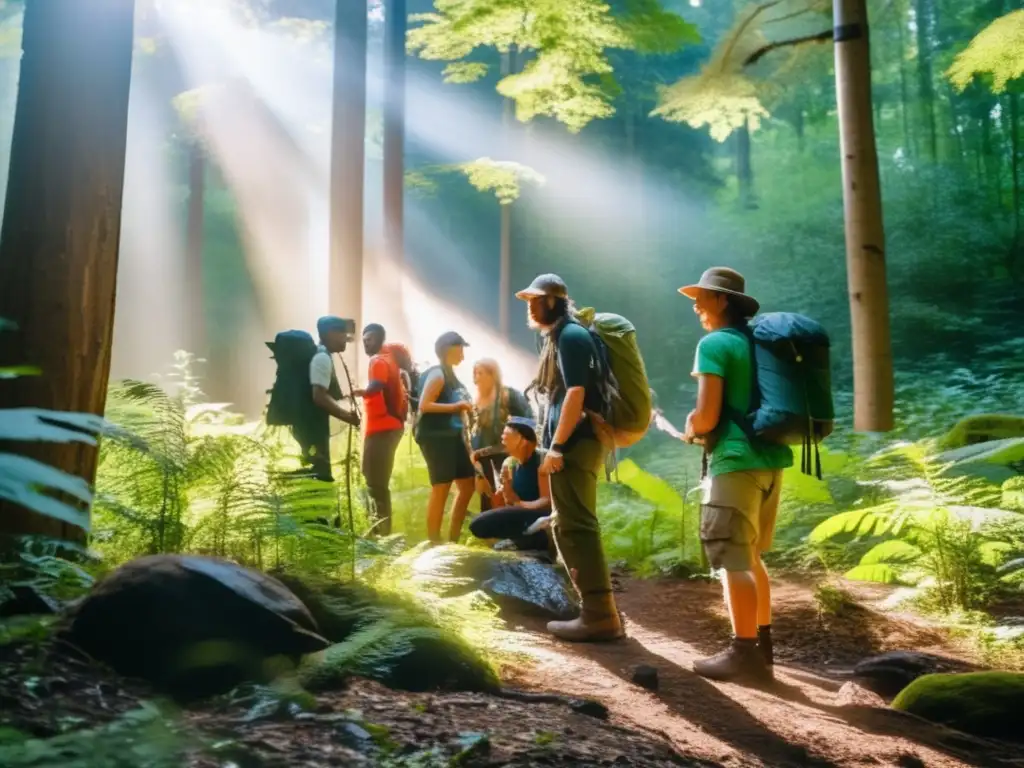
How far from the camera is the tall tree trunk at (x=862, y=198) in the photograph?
799 cm

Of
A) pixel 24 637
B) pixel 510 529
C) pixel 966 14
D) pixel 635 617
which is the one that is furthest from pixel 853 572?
pixel 966 14

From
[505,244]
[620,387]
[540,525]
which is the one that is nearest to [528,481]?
[540,525]

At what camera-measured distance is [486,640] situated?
4.14 meters

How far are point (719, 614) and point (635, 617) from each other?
67 centimetres

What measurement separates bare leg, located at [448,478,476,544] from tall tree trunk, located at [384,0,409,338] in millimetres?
7762

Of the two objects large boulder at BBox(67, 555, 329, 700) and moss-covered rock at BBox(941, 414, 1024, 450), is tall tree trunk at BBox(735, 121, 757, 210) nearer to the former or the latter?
moss-covered rock at BBox(941, 414, 1024, 450)

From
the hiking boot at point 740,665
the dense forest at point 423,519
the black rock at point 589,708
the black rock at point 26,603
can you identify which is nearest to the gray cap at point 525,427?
the dense forest at point 423,519

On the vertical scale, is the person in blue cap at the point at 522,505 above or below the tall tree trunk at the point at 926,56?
below

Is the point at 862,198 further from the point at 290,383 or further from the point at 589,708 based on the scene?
the point at 589,708

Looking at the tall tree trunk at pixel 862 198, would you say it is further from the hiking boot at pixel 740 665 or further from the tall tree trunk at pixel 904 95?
the tall tree trunk at pixel 904 95

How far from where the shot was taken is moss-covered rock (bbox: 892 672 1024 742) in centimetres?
417

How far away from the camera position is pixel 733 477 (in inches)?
179

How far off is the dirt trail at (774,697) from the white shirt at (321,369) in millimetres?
2606

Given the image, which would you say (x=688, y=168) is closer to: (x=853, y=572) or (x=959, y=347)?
(x=959, y=347)
